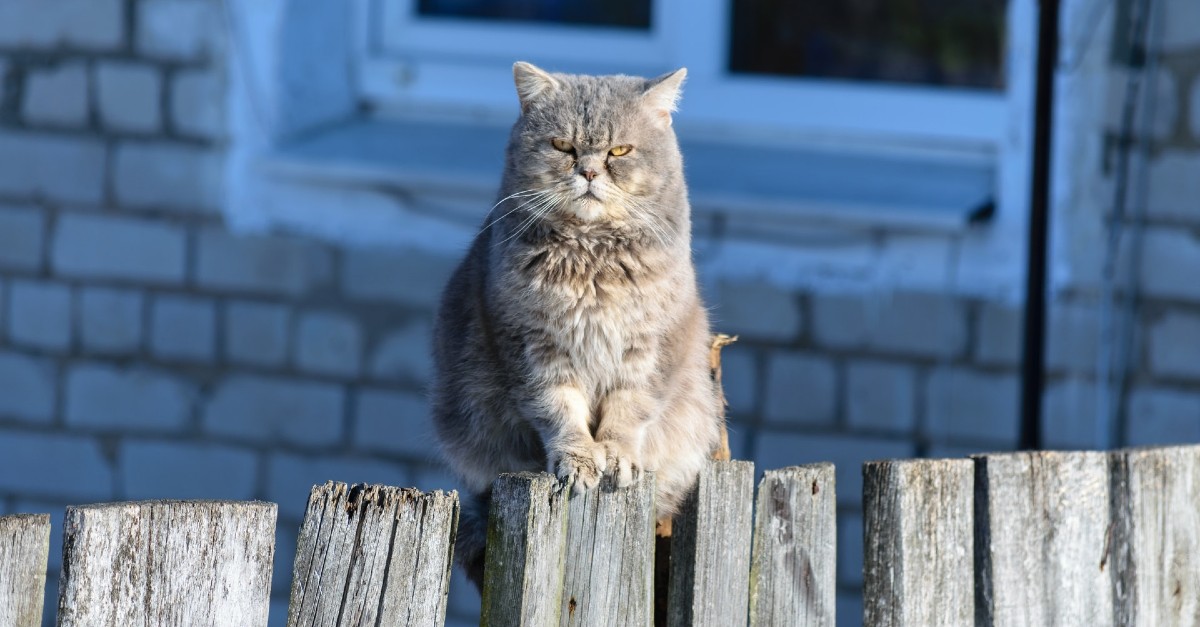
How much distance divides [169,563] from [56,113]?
360 cm

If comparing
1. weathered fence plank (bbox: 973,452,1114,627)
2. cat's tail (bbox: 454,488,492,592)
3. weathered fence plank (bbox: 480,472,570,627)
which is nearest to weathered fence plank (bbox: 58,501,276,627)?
weathered fence plank (bbox: 480,472,570,627)

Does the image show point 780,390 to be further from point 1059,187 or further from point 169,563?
point 169,563

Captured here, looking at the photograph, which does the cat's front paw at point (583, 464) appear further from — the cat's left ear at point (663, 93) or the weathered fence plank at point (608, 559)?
the cat's left ear at point (663, 93)

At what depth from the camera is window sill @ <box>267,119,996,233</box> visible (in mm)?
4160

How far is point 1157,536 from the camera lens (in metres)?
2.13

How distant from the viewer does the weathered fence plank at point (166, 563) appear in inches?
60.5

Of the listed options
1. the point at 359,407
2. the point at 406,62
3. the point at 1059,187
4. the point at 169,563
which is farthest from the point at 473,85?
the point at 169,563

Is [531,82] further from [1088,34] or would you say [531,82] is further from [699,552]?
[1088,34]

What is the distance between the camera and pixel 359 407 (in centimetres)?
464

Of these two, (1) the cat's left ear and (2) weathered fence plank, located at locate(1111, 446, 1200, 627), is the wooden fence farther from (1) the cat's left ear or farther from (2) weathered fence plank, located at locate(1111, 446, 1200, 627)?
(1) the cat's left ear

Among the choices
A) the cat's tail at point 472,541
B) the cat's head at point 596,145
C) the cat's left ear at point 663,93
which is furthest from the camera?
the cat's left ear at point 663,93

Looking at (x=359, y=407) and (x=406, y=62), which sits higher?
(x=406, y=62)

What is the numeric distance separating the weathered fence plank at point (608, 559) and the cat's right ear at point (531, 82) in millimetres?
1003

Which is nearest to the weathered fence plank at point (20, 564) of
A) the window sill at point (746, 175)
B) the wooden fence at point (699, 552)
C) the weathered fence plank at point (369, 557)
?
the wooden fence at point (699, 552)
